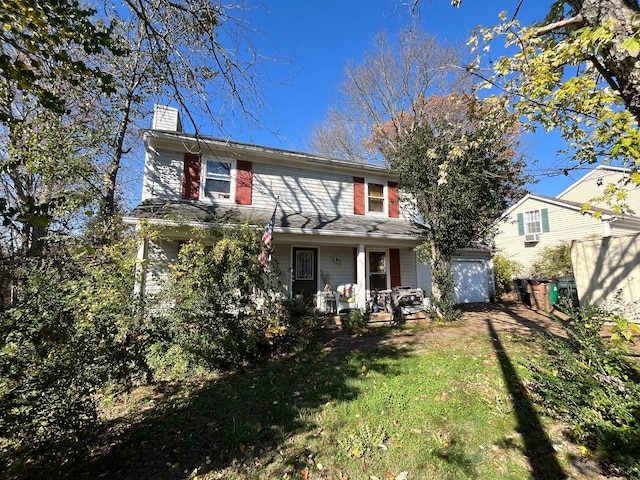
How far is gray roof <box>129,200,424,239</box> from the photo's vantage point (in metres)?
7.84

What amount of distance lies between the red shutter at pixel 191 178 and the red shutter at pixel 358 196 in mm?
5722

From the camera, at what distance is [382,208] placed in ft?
39.5

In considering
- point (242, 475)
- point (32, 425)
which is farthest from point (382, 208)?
point (32, 425)

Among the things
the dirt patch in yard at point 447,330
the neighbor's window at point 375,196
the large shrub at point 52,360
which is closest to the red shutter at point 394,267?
the neighbor's window at point 375,196

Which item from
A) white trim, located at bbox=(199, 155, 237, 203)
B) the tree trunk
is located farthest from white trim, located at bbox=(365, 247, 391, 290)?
the tree trunk

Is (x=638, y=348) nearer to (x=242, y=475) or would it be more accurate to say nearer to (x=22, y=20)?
(x=242, y=475)

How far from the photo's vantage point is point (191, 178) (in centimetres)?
935

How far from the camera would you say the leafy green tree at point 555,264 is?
14.7 m

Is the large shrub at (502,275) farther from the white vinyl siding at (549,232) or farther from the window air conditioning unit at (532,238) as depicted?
the window air conditioning unit at (532,238)

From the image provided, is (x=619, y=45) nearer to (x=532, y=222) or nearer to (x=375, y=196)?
(x=375, y=196)

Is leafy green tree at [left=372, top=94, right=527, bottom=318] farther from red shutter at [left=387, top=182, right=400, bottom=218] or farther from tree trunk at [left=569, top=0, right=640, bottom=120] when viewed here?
tree trunk at [left=569, top=0, right=640, bottom=120]

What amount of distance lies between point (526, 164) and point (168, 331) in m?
10.7

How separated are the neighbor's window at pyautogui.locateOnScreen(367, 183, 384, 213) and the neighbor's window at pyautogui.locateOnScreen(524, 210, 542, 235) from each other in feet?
43.4

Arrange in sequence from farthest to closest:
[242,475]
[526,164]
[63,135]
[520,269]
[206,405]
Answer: [520,269] < [526,164] < [63,135] < [206,405] < [242,475]
